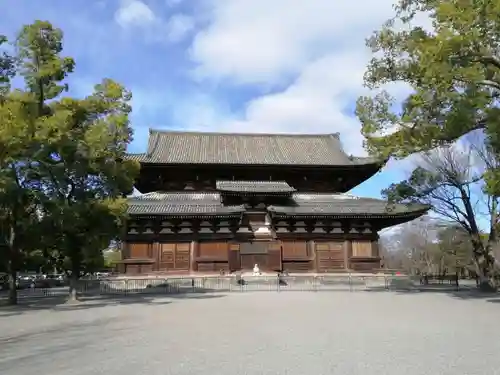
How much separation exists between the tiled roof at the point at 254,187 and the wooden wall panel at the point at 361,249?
635cm

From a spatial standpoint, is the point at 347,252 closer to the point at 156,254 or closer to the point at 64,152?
the point at 156,254

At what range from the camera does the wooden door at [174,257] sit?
3155 cm

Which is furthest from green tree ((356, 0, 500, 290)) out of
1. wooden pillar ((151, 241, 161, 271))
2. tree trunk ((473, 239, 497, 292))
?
wooden pillar ((151, 241, 161, 271))

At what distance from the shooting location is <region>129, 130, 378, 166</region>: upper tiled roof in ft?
118

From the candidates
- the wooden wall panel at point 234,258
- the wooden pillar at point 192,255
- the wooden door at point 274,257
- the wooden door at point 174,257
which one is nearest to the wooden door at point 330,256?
the wooden door at point 274,257

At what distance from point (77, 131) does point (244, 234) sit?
16.2m

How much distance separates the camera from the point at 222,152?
38.3 metres

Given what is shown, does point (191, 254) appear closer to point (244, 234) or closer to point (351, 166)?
point (244, 234)

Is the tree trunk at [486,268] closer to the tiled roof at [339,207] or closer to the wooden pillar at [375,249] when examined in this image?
the tiled roof at [339,207]

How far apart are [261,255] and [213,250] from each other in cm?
353

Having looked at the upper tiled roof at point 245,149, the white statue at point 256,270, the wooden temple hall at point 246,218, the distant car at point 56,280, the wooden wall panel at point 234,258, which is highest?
the upper tiled roof at point 245,149

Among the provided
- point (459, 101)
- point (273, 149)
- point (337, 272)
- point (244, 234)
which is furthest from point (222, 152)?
point (459, 101)

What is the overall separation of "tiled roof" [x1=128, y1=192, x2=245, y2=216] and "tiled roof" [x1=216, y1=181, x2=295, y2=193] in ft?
4.43

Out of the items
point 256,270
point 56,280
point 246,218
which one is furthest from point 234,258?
point 56,280
